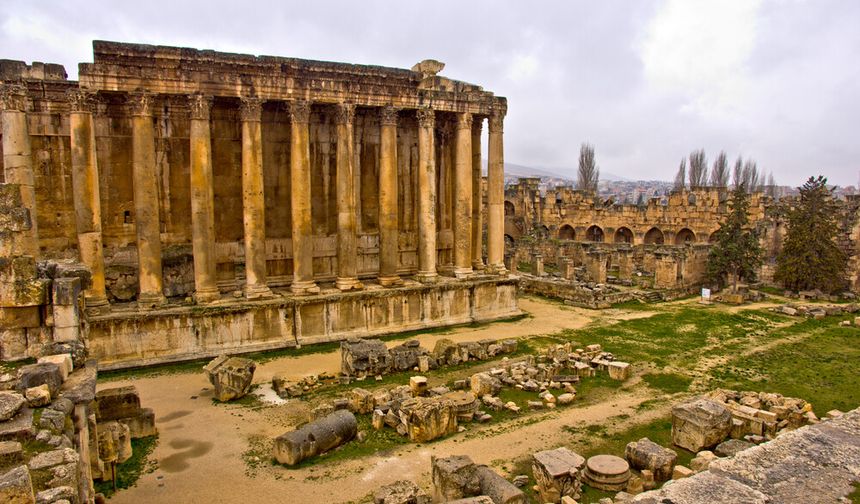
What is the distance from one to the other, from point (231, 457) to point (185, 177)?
12.3 meters

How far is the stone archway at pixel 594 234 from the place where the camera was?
53750mm

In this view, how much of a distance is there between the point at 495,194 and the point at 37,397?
19.8 m

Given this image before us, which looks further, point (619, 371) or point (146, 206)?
point (146, 206)

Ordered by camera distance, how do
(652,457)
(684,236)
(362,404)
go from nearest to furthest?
(652,457) → (362,404) → (684,236)

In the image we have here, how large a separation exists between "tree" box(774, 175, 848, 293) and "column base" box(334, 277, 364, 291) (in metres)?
24.7

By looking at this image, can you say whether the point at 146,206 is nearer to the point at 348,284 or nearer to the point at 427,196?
the point at 348,284

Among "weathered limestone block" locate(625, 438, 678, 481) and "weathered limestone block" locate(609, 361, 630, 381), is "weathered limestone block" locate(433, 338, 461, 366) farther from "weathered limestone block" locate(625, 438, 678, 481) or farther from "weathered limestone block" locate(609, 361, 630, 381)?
"weathered limestone block" locate(625, 438, 678, 481)

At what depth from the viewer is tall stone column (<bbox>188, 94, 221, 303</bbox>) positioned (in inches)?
773

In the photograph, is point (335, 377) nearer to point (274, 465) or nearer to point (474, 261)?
point (274, 465)

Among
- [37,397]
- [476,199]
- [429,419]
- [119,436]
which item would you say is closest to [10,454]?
[37,397]

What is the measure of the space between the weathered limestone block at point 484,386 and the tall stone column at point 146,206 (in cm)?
1096

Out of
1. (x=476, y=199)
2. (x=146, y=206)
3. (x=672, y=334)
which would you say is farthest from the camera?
(x=476, y=199)

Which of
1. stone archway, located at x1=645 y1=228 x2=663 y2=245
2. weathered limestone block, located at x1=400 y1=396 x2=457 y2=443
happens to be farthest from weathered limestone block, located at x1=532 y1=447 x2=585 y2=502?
stone archway, located at x1=645 y1=228 x2=663 y2=245

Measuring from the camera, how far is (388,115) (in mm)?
22750
